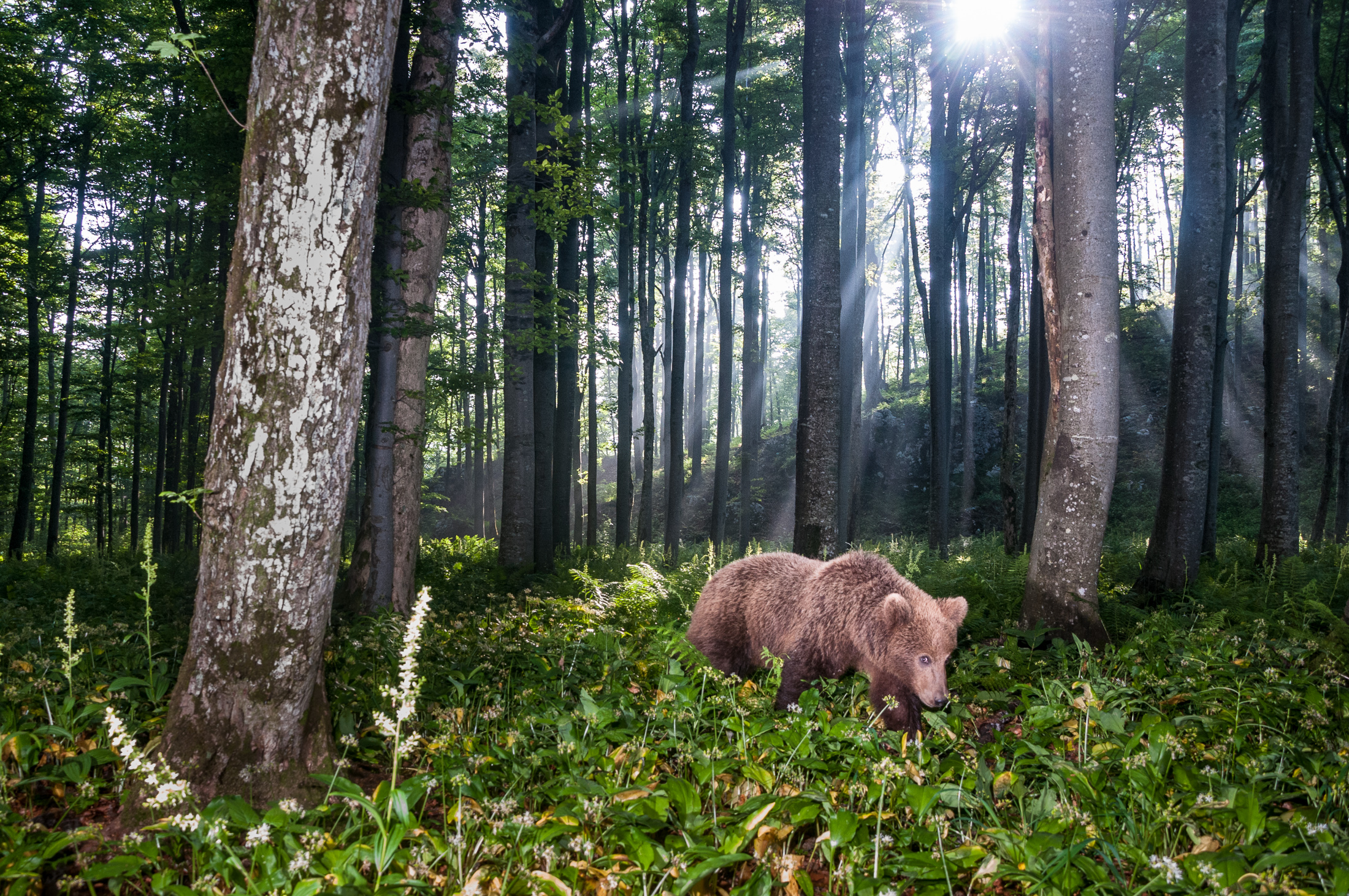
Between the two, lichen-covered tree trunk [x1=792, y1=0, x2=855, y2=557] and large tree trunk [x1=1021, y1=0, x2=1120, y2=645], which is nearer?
large tree trunk [x1=1021, y1=0, x2=1120, y2=645]

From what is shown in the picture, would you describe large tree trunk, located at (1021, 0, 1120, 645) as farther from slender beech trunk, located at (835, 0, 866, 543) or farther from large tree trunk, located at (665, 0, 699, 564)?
large tree trunk, located at (665, 0, 699, 564)

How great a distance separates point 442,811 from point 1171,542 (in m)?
7.93

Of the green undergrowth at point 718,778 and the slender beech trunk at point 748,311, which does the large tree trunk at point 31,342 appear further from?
the slender beech trunk at point 748,311

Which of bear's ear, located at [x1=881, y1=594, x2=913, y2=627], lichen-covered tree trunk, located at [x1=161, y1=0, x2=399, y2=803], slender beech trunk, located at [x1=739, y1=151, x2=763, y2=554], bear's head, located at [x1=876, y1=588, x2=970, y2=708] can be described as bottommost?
bear's head, located at [x1=876, y1=588, x2=970, y2=708]

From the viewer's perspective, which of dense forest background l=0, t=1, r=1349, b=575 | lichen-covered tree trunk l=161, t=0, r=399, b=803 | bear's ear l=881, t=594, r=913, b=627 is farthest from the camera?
dense forest background l=0, t=1, r=1349, b=575

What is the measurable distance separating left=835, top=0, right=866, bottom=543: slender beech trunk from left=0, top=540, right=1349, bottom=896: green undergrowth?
26.1ft

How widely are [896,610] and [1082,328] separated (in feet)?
9.43

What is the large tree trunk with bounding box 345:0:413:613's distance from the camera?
21.5 ft

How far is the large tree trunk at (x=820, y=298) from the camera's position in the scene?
7.26 meters

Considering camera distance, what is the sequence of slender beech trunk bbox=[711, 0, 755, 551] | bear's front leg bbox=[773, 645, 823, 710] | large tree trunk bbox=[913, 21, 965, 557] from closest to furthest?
bear's front leg bbox=[773, 645, 823, 710] < large tree trunk bbox=[913, 21, 965, 557] < slender beech trunk bbox=[711, 0, 755, 551]

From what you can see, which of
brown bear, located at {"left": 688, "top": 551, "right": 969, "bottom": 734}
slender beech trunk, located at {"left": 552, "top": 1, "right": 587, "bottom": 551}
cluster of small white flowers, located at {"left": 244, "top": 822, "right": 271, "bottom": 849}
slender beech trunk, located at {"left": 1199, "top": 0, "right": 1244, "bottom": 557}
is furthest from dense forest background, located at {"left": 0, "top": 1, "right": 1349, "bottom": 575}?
brown bear, located at {"left": 688, "top": 551, "right": 969, "bottom": 734}

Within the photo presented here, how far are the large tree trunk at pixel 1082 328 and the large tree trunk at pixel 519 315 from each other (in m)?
7.36

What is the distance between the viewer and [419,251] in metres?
7.91

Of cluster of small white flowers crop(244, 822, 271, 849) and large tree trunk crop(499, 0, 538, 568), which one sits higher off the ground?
large tree trunk crop(499, 0, 538, 568)
